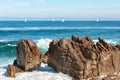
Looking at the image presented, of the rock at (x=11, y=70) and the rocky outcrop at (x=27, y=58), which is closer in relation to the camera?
the rock at (x=11, y=70)

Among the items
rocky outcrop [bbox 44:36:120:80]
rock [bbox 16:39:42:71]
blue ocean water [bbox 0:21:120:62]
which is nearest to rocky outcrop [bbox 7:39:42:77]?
rock [bbox 16:39:42:71]

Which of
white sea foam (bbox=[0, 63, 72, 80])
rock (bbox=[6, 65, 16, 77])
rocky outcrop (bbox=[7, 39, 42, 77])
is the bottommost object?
white sea foam (bbox=[0, 63, 72, 80])

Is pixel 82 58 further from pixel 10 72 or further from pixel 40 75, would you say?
pixel 10 72

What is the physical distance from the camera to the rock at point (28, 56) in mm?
24844

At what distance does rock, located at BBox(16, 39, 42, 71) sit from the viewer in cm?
2484

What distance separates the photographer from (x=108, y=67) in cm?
2481

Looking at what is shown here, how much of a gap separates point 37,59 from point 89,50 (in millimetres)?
3243

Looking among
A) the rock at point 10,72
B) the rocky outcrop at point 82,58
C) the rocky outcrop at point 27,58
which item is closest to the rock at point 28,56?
the rocky outcrop at point 27,58

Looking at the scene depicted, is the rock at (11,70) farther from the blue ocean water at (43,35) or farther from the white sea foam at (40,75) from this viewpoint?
the blue ocean water at (43,35)

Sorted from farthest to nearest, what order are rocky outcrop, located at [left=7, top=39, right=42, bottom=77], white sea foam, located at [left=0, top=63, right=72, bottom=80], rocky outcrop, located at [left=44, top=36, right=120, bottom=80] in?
rocky outcrop, located at [left=7, top=39, right=42, bottom=77]
rocky outcrop, located at [left=44, top=36, right=120, bottom=80]
white sea foam, located at [left=0, top=63, right=72, bottom=80]

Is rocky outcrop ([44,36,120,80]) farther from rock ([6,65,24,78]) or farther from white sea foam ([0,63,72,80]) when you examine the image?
rock ([6,65,24,78])

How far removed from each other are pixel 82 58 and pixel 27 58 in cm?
333

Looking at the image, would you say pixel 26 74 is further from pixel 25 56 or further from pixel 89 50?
pixel 89 50

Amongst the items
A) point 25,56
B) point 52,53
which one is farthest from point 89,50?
point 25,56
